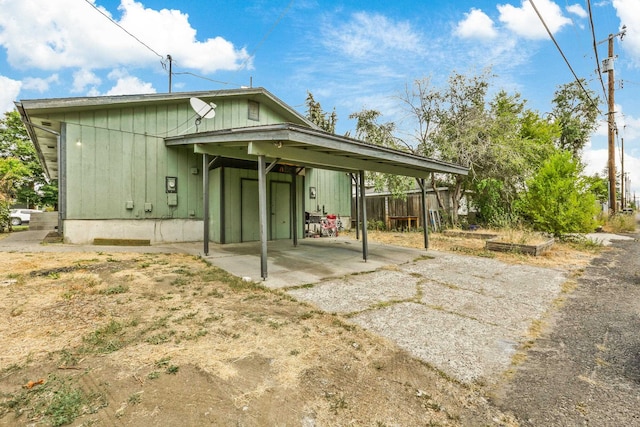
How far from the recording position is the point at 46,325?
280cm

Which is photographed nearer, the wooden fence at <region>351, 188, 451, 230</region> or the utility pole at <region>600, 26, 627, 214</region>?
the wooden fence at <region>351, 188, 451, 230</region>

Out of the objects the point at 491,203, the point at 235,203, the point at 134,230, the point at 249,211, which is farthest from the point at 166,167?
the point at 491,203

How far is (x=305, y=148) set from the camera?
17.2 feet

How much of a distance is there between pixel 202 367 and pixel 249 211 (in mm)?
7258

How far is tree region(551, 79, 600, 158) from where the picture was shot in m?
19.6

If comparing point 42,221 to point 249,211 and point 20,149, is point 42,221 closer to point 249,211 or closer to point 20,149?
point 249,211

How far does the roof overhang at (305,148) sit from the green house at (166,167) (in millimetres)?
33

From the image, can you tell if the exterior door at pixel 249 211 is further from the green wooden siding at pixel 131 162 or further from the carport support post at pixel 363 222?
the carport support post at pixel 363 222

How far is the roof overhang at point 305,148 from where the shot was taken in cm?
429

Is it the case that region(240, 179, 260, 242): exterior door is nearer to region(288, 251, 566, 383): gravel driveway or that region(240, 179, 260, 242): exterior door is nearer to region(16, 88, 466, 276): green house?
region(16, 88, 466, 276): green house

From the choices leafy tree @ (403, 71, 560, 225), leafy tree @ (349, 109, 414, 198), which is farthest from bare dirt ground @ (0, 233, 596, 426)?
leafy tree @ (403, 71, 560, 225)

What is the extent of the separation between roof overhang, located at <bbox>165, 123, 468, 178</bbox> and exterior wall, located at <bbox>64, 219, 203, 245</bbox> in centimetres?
261

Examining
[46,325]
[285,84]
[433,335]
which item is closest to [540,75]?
[433,335]

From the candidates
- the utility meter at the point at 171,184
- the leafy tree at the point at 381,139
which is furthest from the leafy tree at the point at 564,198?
the utility meter at the point at 171,184
